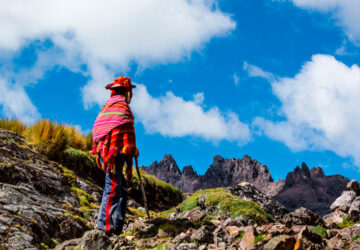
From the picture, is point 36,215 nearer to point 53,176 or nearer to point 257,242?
point 53,176

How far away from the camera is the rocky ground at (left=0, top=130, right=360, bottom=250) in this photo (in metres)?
4.99

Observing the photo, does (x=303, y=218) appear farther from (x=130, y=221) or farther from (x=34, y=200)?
(x=34, y=200)

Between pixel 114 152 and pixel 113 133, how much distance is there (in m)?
0.38

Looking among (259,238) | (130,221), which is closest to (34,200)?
(130,221)

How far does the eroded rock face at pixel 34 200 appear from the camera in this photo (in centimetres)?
515

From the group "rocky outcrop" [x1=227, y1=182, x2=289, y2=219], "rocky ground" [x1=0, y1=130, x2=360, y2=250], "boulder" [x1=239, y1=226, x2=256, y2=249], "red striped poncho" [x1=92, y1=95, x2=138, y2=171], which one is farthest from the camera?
"rocky outcrop" [x1=227, y1=182, x2=289, y2=219]

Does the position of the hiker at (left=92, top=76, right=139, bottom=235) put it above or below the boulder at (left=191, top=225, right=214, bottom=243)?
above

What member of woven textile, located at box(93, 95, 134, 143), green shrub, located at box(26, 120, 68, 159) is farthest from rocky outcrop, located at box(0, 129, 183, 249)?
woven textile, located at box(93, 95, 134, 143)

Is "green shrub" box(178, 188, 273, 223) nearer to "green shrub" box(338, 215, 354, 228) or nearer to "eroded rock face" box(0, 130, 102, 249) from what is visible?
"green shrub" box(338, 215, 354, 228)

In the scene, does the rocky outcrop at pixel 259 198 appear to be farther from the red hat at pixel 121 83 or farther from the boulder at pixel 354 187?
the red hat at pixel 121 83

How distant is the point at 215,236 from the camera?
5855 millimetres

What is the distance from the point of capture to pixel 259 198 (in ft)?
38.3

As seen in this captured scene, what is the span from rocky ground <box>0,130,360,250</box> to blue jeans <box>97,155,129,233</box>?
0.36m

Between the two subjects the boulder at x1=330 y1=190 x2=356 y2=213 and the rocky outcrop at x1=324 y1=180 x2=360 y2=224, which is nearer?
the rocky outcrop at x1=324 y1=180 x2=360 y2=224
